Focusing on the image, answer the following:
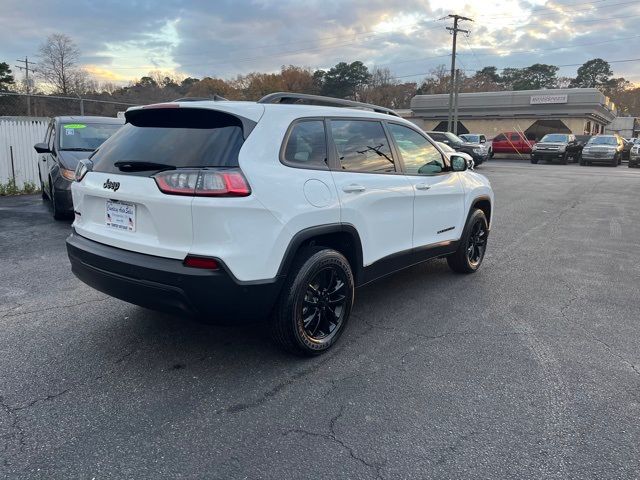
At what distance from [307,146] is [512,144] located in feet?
110

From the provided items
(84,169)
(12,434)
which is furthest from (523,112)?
(12,434)

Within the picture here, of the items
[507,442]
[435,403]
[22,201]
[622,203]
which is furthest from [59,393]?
[622,203]

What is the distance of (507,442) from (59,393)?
267cm

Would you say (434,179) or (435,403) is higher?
(434,179)

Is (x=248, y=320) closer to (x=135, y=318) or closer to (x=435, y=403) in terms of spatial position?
(x=435, y=403)

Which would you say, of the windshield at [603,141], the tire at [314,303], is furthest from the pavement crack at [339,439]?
the windshield at [603,141]

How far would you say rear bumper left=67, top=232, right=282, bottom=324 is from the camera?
2949mm

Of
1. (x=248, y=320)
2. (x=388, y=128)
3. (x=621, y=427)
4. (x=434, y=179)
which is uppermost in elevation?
(x=388, y=128)

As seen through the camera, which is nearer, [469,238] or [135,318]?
[135,318]

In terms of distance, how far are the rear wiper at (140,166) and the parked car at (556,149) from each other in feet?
97.9

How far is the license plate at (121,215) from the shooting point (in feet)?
10.5

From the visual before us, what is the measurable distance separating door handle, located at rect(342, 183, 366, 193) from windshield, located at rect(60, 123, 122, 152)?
638 cm

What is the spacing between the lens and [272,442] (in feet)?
8.65

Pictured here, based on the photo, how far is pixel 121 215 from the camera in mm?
3271
